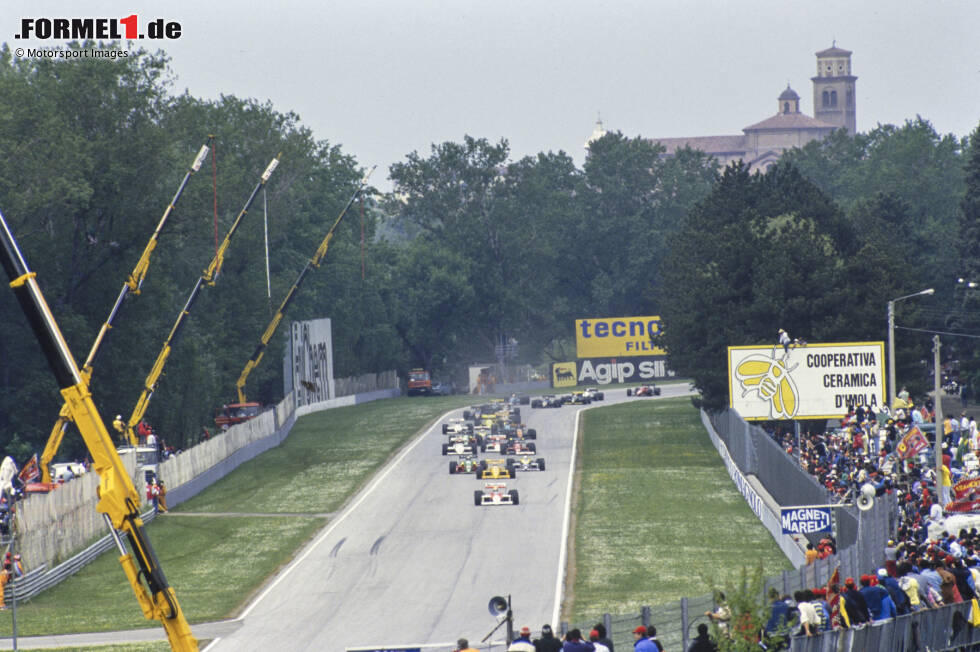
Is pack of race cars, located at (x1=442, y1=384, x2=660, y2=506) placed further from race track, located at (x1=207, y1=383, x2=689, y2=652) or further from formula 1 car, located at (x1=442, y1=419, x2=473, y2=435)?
race track, located at (x1=207, y1=383, x2=689, y2=652)

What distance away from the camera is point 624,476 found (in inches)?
2736

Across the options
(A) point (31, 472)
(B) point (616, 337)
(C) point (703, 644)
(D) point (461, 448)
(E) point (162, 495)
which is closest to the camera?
(C) point (703, 644)

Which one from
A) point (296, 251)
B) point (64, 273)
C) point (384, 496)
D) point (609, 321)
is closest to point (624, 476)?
point (384, 496)

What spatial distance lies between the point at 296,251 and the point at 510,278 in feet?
146

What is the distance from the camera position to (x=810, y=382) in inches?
2511

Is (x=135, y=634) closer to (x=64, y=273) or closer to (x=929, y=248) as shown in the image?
(x=64, y=273)

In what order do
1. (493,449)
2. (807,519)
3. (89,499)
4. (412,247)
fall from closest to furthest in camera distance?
1. (807,519)
2. (89,499)
3. (493,449)
4. (412,247)

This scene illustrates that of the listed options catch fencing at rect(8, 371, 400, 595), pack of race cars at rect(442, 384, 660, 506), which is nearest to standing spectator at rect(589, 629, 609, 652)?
catch fencing at rect(8, 371, 400, 595)

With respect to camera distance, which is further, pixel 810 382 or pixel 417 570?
pixel 810 382

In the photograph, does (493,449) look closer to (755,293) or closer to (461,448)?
(461,448)

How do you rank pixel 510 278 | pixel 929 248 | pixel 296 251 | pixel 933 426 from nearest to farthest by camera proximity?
pixel 933 426 < pixel 296 251 < pixel 929 248 < pixel 510 278

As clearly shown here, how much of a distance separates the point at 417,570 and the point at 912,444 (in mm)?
15629

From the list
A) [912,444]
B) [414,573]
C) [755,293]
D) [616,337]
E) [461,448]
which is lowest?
[414,573]

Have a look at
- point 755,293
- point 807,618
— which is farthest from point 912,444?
point 755,293
